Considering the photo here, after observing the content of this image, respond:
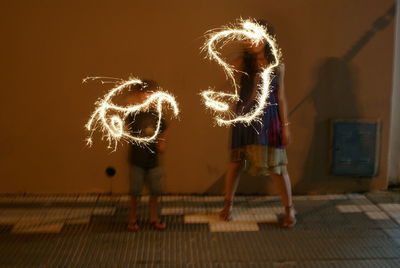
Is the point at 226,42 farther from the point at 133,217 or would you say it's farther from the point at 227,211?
the point at 133,217

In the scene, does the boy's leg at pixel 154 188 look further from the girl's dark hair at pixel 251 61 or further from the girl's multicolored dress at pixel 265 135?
the girl's dark hair at pixel 251 61

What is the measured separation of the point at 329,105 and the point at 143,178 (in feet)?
6.99

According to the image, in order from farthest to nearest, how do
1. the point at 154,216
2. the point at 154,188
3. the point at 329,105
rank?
the point at 329,105 < the point at 154,216 < the point at 154,188

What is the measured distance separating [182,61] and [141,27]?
522 mm

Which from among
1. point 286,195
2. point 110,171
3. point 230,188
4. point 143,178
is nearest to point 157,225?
point 143,178

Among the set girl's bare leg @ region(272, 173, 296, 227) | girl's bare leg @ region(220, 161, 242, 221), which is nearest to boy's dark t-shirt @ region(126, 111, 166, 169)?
girl's bare leg @ region(220, 161, 242, 221)

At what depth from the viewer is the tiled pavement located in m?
4.77

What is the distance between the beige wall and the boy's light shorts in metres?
0.90

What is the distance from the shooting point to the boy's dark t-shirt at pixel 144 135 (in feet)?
17.0

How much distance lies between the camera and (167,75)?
602 cm

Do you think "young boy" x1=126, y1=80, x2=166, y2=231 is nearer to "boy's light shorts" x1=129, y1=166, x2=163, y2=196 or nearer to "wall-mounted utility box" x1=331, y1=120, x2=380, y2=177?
"boy's light shorts" x1=129, y1=166, x2=163, y2=196

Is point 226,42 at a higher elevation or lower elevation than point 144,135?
higher

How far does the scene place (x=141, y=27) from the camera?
19.5 feet

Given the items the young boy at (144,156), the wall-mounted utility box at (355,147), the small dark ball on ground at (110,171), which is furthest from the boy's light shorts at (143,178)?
the wall-mounted utility box at (355,147)
